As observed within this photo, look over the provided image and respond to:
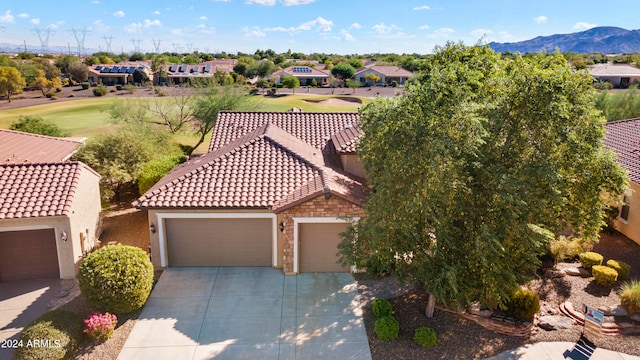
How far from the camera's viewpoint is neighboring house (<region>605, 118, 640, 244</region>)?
18.6m

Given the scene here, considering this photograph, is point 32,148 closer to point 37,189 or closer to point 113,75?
point 37,189

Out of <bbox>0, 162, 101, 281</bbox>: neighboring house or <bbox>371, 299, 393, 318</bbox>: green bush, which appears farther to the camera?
<bbox>0, 162, 101, 281</bbox>: neighboring house

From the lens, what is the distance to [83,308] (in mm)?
13688

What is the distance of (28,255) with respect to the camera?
1538 cm

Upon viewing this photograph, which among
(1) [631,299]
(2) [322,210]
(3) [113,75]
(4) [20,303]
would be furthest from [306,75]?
(1) [631,299]

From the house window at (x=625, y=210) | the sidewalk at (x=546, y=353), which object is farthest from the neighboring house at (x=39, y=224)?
the house window at (x=625, y=210)

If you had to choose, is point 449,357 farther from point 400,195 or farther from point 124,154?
point 124,154

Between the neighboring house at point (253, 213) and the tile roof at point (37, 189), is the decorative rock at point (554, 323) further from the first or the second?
the tile roof at point (37, 189)

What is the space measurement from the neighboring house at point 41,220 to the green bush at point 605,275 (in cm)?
1795

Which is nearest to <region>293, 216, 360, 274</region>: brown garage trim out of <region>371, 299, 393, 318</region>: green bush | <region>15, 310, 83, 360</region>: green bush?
<region>371, 299, 393, 318</region>: green bush

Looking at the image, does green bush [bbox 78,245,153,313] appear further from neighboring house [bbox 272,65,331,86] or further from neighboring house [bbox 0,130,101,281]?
neighboring house [bbox 272,65,331,86]

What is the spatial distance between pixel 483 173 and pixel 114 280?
10.5 metres

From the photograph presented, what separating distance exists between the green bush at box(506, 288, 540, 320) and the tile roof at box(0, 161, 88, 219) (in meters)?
14.4

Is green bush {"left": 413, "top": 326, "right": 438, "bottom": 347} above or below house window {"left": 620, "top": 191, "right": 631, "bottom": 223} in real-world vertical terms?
below
